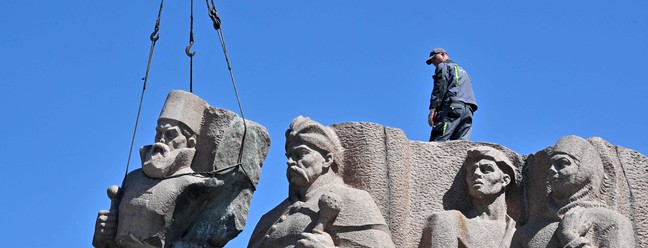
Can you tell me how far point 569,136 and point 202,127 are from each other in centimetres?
281

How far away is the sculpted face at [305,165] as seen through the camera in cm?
1652

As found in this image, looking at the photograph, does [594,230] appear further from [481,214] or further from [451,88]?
[451,88]

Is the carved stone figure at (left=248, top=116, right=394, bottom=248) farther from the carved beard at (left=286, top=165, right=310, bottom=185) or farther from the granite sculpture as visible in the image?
the granite sculpture

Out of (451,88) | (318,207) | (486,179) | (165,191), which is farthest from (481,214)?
(451,88)

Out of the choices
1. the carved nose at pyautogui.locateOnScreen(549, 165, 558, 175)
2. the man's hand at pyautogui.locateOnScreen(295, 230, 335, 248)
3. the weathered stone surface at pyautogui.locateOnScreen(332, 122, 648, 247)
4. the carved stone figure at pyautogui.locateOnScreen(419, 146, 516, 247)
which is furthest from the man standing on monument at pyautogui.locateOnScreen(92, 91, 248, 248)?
the carved nose at pyautogui.locateOnScreen(549, 165, 558, 175)

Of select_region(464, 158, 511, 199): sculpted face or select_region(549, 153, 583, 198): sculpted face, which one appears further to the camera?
select_region(464, 158, 511, 199): sculpted face

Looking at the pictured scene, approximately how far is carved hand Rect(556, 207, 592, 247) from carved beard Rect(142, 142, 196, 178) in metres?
2.91

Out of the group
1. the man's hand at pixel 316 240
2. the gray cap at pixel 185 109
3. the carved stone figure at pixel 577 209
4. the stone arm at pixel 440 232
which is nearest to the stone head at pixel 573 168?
the carved stone figure at pixel 577 209

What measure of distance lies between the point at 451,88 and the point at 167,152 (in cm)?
311

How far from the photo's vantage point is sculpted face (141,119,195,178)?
16.9m

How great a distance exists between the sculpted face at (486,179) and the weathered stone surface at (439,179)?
12cm

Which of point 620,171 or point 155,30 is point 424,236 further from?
point 155,30

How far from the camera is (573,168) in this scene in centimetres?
1641

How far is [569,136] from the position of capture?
54.4ft
